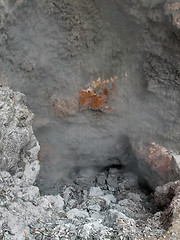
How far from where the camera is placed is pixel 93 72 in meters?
3.71

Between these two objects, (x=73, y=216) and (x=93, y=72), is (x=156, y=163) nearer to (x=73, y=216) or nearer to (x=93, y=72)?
(x=73, y=216)

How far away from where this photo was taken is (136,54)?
3.41 meters

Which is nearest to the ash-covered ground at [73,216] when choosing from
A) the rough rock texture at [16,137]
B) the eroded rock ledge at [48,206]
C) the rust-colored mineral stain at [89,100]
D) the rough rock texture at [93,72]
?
the eroded rock ledge at [48,206]

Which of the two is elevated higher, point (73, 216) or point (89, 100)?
point (89, 100)

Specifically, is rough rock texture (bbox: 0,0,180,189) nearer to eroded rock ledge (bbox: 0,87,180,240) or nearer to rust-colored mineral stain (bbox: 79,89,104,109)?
rust-colored mineral stain (bbox: 79,89,104,109)

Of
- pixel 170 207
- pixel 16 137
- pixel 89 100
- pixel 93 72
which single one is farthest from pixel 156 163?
pixel 16 137

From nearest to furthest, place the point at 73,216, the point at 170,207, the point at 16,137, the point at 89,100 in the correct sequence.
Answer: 1. the point at 170,207
2. the point at 73,216
3. the point at 16,137
4. the point at 89,100

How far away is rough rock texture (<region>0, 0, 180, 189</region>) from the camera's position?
311 centimetres

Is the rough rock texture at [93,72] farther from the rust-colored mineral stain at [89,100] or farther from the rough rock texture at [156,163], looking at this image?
the rough rock texture at [156,163]

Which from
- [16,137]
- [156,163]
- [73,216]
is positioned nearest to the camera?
[73,216]

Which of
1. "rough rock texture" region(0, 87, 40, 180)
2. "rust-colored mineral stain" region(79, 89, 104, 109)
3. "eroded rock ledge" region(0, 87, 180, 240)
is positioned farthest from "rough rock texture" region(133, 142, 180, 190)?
"rough rock texture" region(0, 87, 40, 180)

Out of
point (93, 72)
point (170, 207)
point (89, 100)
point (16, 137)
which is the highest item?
point (93, 72)

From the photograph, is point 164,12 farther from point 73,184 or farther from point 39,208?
point 73,184

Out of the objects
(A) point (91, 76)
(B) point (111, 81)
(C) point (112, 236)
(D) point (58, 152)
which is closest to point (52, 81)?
(A) point (91, 76)
